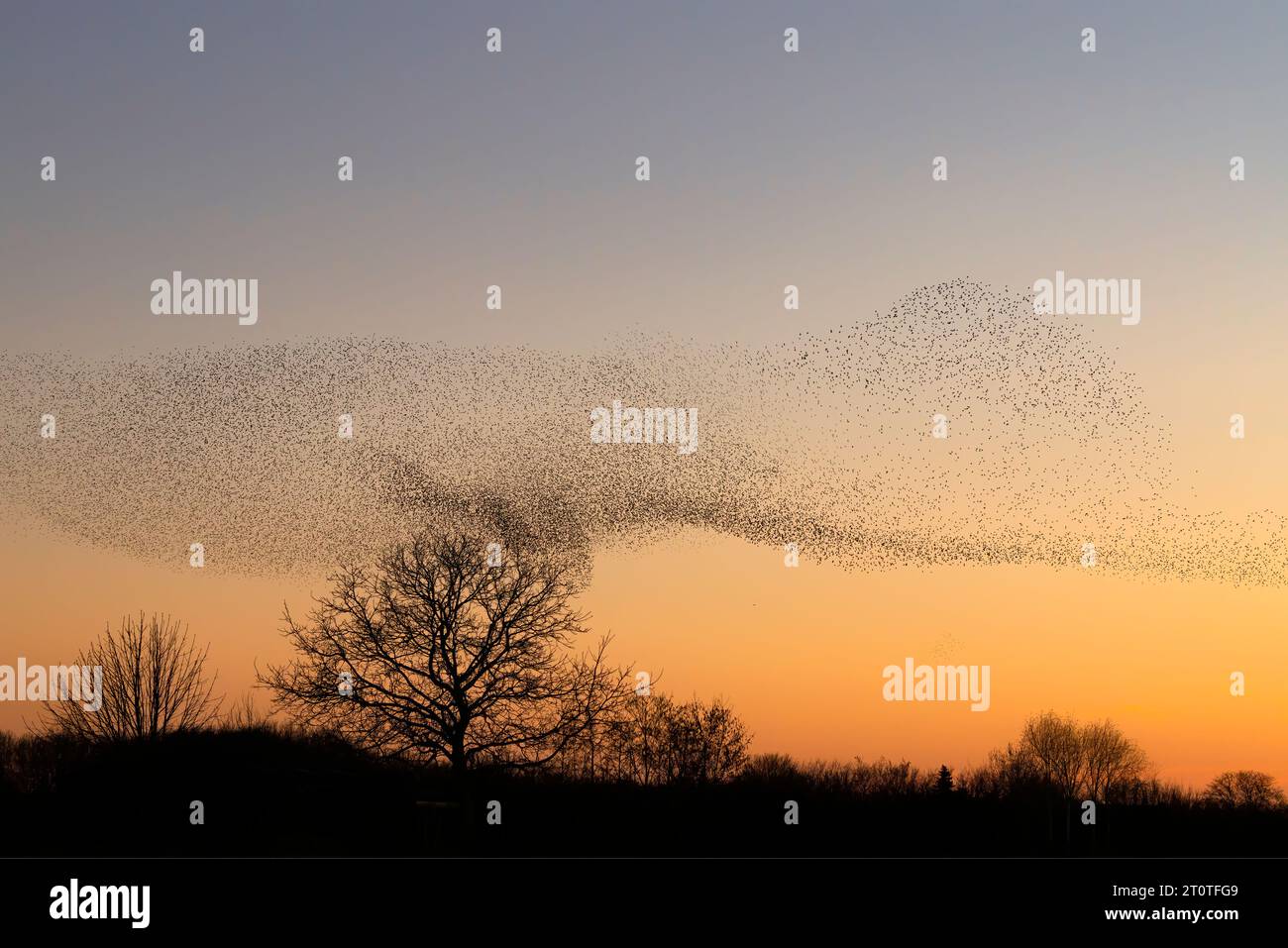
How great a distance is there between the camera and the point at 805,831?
60.2m

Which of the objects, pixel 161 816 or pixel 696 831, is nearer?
pixel 161 816

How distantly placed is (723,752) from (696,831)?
3534 cm

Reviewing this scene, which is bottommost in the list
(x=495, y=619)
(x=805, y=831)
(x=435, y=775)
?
(x=805, y=831)
